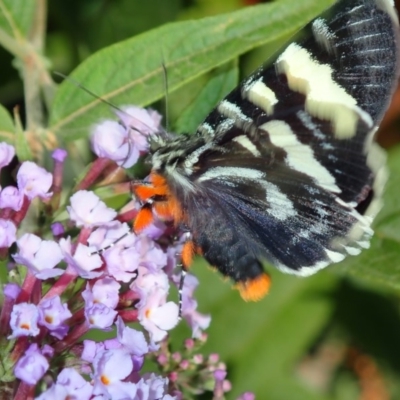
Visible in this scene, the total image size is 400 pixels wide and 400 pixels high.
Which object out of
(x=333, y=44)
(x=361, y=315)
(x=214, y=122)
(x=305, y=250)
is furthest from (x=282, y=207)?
(x=361, y=315)

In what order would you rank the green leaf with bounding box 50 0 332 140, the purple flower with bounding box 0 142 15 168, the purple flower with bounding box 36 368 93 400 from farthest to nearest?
the green leaf with bounding box 50 0 332 140, the purple flower with bounding box 0 142 15 168, the purple flower with bounding box 36 368 93 400

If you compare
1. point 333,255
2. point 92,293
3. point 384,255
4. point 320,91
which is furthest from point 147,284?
point 384,255

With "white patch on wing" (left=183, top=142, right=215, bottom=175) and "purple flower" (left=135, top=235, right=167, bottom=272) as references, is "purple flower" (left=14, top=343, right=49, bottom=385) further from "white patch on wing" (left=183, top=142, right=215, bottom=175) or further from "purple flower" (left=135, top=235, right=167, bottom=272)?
"white patch on wing" (left=183, top=142, right=215, bottom=175)

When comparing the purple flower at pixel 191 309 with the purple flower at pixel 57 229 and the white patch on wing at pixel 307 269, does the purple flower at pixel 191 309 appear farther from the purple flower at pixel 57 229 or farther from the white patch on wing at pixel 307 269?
the purple flower at pixel 57 229

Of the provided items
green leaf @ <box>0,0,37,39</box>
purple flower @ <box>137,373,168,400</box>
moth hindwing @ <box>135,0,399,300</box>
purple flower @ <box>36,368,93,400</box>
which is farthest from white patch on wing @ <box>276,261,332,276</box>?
green leaf @ <box>0,0,37,39</box>

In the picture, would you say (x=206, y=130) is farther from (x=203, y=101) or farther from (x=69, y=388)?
(x=69, y=388)

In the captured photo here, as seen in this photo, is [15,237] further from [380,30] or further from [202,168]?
[380,30]
